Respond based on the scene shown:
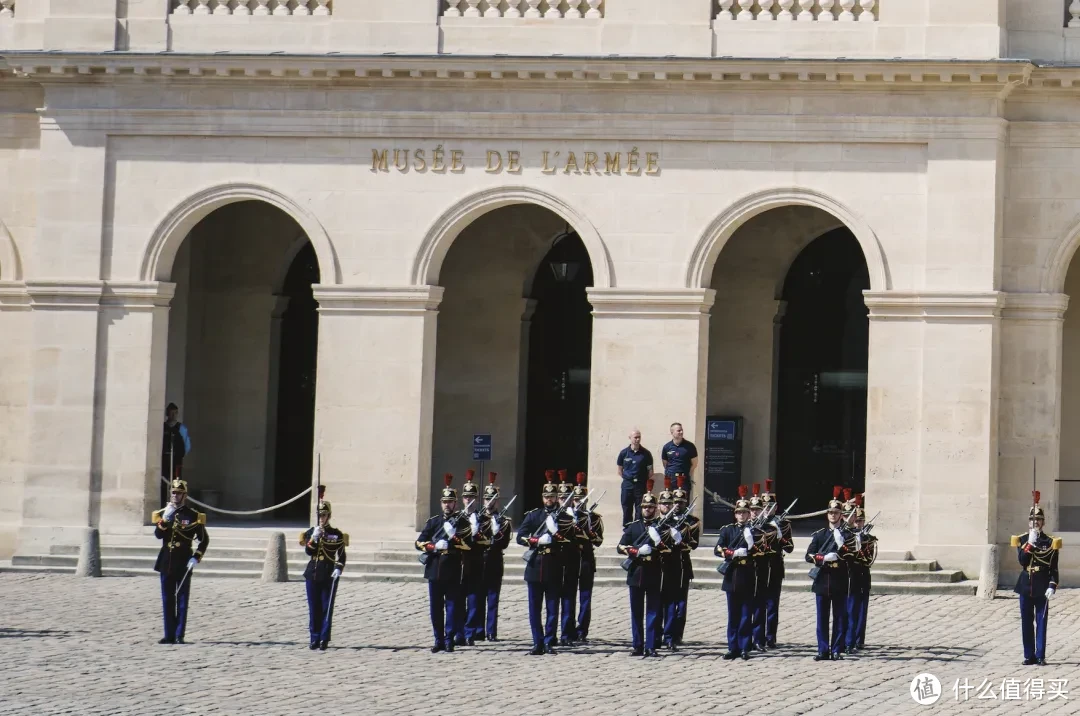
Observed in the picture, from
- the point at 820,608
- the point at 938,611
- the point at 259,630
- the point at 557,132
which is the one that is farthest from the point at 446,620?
the point at 557,132

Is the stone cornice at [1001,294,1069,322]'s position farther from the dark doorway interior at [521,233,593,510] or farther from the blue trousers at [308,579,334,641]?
the blue trousers at [308,579,334,641]

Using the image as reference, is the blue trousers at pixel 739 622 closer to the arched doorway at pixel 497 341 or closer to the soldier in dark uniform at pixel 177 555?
the soldier in dark uniform at pixel 177 555

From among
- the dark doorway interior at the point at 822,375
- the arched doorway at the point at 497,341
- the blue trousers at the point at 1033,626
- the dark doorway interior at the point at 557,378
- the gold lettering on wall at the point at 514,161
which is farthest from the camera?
the dark doorway interior at the point at 557,378

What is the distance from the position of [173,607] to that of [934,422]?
10.2 m

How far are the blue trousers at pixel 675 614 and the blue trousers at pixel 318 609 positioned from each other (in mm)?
3322

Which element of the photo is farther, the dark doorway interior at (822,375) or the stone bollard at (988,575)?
the dark doorway interior at (822,375)

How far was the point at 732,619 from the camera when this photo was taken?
61.3ft

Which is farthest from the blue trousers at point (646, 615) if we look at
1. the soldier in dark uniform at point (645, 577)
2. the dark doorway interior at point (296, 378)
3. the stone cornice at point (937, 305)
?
the dark doorway interior at point (296, 378)

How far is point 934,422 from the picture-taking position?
24.3 meters

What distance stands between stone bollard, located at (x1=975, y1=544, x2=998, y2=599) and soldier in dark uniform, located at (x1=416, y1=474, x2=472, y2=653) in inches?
283

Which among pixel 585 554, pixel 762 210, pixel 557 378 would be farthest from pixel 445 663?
pixel 557 378

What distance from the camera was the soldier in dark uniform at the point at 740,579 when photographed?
736 inches

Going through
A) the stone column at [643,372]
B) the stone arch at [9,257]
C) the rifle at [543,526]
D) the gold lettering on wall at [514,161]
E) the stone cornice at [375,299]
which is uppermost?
the gold lettering on wall at [514,161]

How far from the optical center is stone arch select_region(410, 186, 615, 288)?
25109 mm
